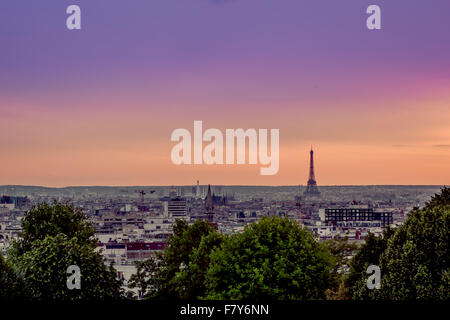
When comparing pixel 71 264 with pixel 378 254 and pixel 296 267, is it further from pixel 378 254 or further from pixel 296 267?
pixel 378 254

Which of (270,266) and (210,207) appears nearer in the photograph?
(270,266)

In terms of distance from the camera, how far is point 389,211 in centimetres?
6150

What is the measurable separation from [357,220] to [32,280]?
57.3 metres

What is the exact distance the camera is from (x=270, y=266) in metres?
19.5

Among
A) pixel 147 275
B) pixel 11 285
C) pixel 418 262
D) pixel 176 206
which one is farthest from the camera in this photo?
pixel 176 206

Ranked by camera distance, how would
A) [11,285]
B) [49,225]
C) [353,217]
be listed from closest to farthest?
[11,285]
[49,225]
[353,217]

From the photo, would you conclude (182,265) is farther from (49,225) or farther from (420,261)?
(420,261)

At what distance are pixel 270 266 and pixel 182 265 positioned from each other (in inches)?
292

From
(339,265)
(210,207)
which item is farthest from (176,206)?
(339,265)

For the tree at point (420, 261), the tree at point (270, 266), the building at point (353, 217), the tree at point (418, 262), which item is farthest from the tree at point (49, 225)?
the building at point (353, 217)

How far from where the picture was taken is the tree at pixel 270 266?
19.1 meters

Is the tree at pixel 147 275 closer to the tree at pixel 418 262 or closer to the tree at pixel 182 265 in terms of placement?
the tree at pixel 182 265

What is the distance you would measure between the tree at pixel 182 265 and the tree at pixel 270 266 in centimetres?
210
